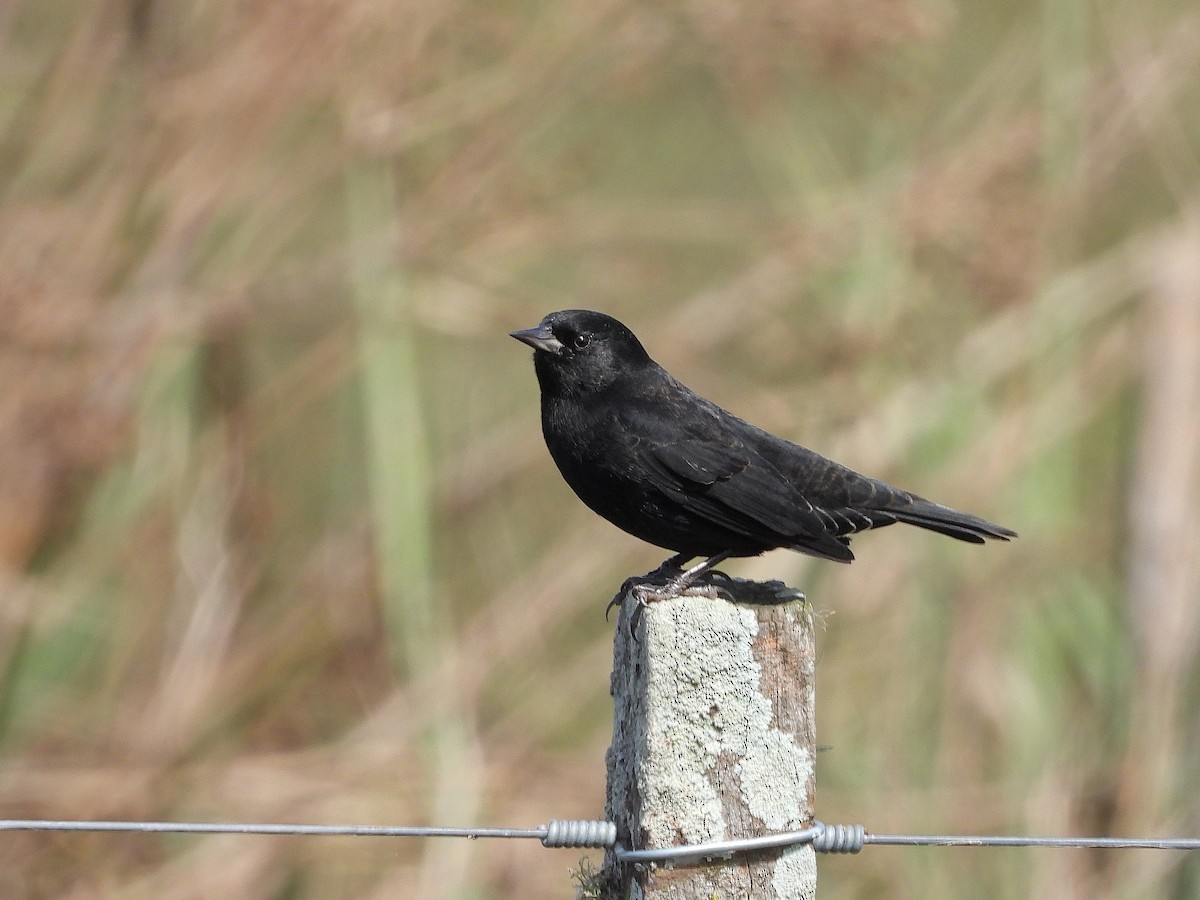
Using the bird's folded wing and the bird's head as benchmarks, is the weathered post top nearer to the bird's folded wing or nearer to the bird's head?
the bird's folded wing

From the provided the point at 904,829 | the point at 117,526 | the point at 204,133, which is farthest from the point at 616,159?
the point at 904,829

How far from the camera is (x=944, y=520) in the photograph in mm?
3211

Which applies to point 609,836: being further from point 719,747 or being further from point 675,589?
point 675,589

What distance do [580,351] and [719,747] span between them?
5.10 feet

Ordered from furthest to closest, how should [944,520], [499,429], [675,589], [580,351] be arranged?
1. [499,429]
2. [580,351]
3. [944,520]
4. [675,589]

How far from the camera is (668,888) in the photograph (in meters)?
1.87

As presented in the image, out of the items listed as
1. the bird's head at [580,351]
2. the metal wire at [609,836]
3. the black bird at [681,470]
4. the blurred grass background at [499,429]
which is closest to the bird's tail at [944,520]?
the black bird at [681,470]

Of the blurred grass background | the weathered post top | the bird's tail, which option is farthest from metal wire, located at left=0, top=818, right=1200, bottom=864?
the blurred grass background

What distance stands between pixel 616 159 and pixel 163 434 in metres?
2.89

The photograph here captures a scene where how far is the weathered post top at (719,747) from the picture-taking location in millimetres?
1890

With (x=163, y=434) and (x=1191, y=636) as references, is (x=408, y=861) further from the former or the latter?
(x=1191, y=636)

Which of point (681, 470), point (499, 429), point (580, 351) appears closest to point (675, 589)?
point (681, 470)

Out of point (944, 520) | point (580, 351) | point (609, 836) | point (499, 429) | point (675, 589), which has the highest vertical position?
point (499, 429)

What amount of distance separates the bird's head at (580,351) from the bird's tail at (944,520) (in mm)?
704
